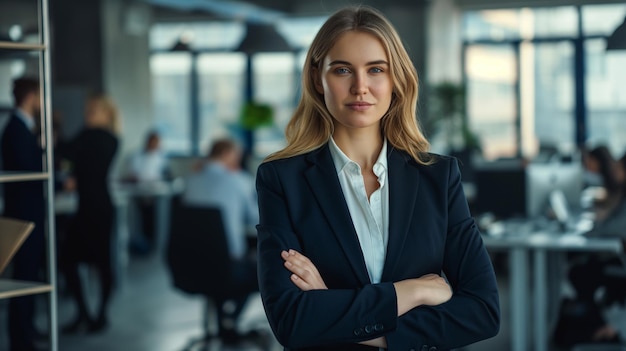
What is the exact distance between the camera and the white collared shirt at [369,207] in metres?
1.70

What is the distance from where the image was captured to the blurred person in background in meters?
10.5

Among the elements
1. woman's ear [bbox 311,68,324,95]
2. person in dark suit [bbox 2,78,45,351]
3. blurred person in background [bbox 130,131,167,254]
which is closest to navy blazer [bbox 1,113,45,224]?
person in dark suit [bbox 2,78,45,351]

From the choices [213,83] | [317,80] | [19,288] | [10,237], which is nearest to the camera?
[317,80]

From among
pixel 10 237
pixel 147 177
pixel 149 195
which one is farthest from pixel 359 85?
pixel 147 177

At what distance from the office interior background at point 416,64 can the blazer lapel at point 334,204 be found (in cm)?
941

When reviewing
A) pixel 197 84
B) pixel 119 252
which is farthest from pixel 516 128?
pixel 119 252

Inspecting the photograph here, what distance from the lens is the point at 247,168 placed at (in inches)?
341

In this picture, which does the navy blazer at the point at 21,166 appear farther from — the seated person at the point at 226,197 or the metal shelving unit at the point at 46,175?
the metal shelving unit at the point at 46,175

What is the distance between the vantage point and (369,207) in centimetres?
171

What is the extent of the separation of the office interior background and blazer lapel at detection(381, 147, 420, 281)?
943 centimetres

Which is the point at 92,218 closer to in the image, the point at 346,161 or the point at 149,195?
the point at 149,195

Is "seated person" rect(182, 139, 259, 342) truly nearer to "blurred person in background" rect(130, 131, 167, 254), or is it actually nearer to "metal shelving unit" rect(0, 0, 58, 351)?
"metal shelving unit" rect(0, 0, 58, 351)

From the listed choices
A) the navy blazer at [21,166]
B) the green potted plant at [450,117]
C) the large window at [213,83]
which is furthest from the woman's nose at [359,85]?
the large window at [213,83]

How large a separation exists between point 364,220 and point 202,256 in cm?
347
